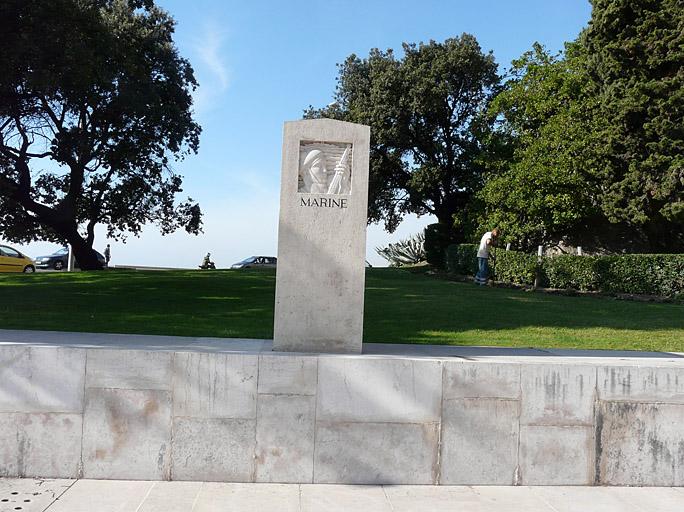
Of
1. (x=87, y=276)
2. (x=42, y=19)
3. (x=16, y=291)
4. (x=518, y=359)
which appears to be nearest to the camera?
(x=518, y=359)

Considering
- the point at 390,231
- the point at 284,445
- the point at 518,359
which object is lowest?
the point at 284,445

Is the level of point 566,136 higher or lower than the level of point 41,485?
higher

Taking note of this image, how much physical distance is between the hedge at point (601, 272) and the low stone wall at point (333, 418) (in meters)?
12.5

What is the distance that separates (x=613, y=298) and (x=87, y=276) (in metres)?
15.3

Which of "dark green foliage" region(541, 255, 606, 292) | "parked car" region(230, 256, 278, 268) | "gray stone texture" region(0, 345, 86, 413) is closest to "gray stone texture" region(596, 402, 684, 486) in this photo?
"gray stone texture" region(0, 345, 86, 413)

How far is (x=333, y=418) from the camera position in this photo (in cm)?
512

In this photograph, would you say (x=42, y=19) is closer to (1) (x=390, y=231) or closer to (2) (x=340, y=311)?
(2) (x=340, y=311)

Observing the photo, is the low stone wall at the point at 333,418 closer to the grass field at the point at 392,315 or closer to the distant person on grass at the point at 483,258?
the grass field at the point at 392,315

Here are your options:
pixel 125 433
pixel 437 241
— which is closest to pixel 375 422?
pixel 125 433

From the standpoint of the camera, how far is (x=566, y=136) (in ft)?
68.0

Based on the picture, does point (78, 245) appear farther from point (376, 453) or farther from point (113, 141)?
point (376, 453)

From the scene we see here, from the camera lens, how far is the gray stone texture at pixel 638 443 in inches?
207

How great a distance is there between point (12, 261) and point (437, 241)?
1892cm

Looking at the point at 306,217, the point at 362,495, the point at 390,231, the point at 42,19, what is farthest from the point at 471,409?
the point at 390,231
